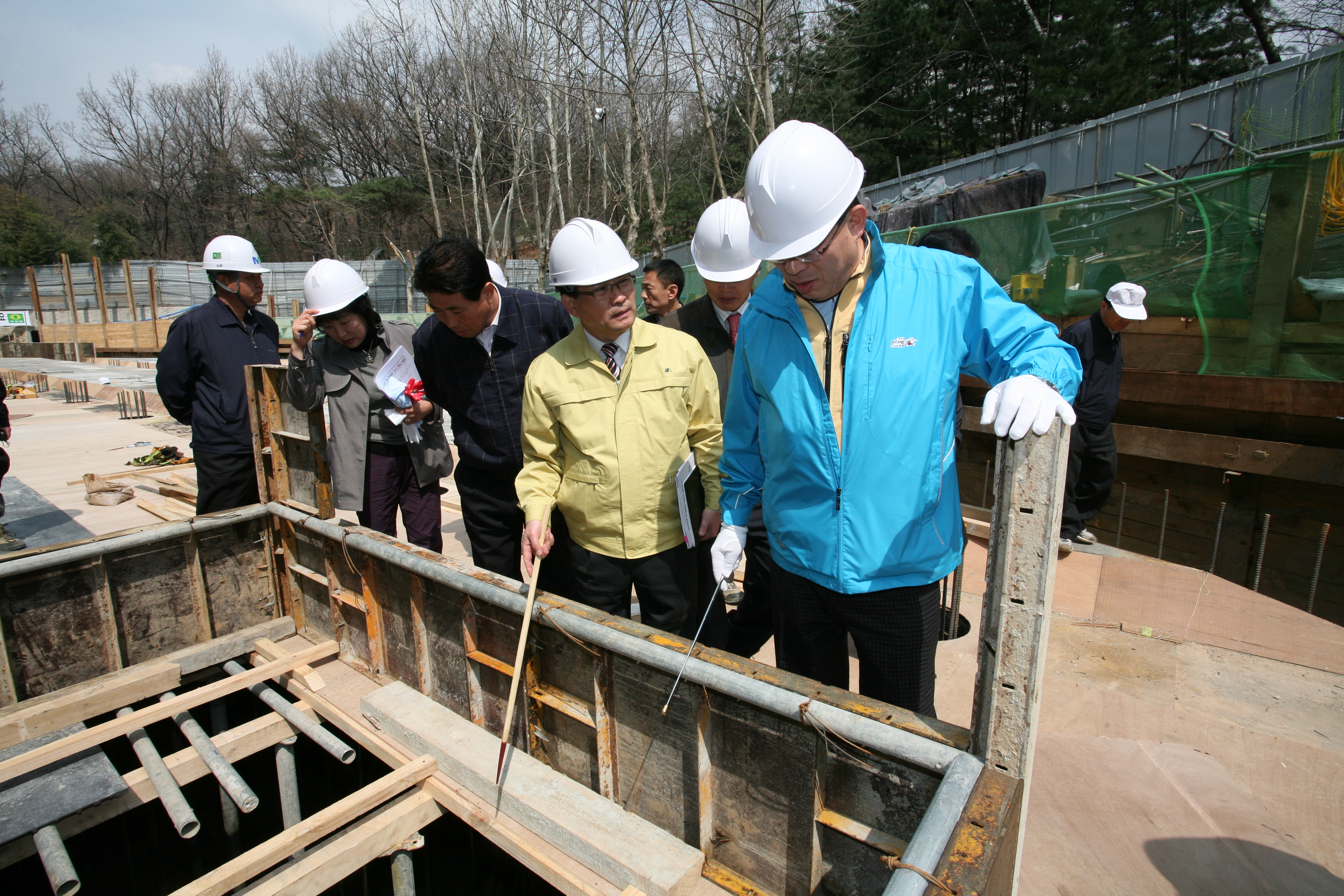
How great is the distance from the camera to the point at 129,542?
10.5 feet

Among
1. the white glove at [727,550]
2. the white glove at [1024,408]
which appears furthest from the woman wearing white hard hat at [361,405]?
the white glove at [1024,408]

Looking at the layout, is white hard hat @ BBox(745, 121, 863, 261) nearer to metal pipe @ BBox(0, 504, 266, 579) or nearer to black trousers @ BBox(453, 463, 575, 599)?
black trousers @ BBox(453, 463, 575, 599)

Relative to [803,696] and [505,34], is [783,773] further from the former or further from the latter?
[505,34]

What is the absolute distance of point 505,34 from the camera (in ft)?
59.2

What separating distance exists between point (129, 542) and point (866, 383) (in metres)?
3.35

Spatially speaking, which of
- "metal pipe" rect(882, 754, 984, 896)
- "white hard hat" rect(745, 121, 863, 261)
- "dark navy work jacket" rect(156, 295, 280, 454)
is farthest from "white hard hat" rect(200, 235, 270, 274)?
"metal pipe" rect(882, 754, 984, 896)

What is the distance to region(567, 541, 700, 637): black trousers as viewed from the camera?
2504 mm

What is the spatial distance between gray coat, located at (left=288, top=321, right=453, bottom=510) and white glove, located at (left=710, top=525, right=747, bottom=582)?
5.48 feet

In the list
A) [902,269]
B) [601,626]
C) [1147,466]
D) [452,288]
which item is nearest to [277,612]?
[452,288]

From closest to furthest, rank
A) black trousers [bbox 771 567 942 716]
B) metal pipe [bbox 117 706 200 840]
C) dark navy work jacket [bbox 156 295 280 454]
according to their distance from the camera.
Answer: black trousers [bbox 771 567 942 716]
metal pipe [bbox 117 706 200 840]
dark navy work jacket [bbox 156 295 280 454]

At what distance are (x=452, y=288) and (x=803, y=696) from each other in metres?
1.92

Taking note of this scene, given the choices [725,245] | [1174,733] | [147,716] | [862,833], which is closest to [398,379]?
[725,245]

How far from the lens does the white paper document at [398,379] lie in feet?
10.1

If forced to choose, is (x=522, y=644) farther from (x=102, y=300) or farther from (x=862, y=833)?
(x=102, y=300)
